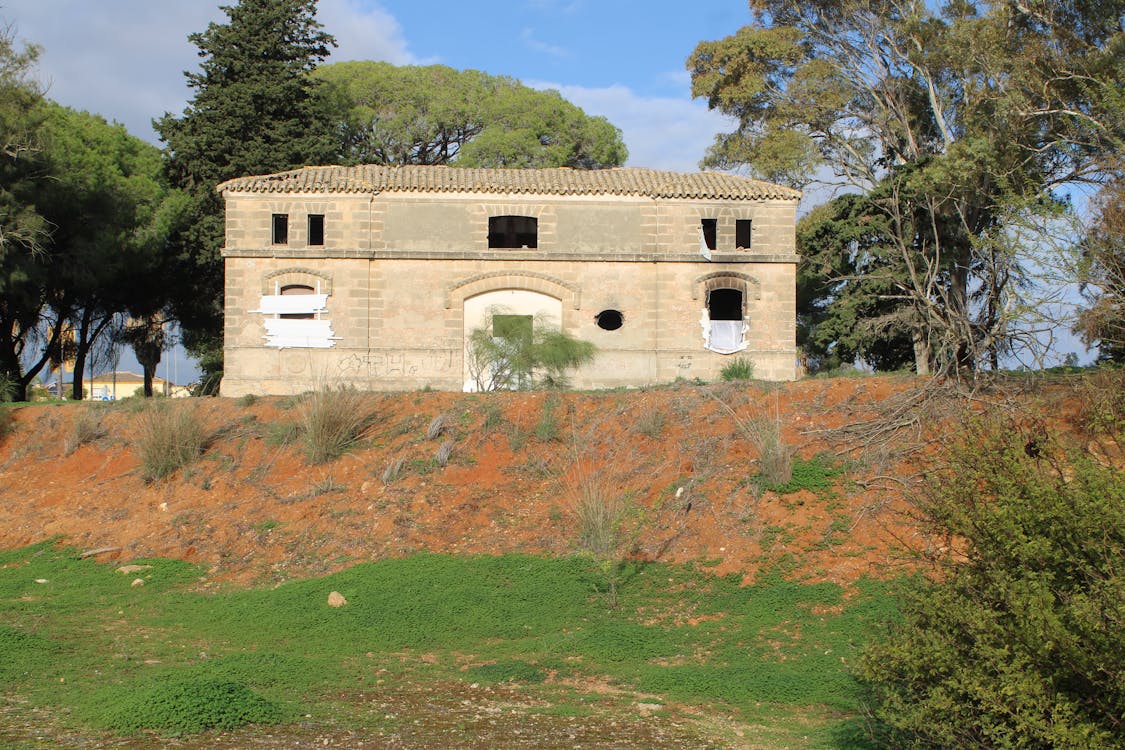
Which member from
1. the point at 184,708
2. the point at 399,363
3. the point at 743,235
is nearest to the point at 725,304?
the point at 743,235

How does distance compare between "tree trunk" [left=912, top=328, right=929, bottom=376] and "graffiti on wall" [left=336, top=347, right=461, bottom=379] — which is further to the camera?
"graffiti on wall" [left=336, top=347, right=461, bottom=379]

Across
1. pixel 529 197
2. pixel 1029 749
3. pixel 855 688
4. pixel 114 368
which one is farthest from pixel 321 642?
pixel 114 368

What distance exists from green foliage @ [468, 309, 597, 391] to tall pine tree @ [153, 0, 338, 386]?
33.1 ft

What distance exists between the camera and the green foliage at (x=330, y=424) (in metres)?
17.7

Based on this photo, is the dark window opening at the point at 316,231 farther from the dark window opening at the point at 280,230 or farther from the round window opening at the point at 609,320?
the round window opening at the point at 609,320

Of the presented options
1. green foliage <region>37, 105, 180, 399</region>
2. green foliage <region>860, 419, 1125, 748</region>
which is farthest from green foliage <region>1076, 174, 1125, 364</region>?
green foliage <region>37, 105, 180, 399</region>

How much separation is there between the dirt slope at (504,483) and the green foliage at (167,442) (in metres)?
0.21

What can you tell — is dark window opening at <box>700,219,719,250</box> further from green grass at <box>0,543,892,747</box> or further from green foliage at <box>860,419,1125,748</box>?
green foliage at <box>860,419,1125,748</box>

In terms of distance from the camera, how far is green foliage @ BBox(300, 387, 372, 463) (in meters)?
17.7

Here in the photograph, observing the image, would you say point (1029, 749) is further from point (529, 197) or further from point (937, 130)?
point (937, 130)

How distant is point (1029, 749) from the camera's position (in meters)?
6.03

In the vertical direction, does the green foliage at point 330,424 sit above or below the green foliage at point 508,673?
above

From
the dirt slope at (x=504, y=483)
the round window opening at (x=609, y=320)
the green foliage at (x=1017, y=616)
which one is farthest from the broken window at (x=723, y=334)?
the green foliage at (x=1017, y=616)

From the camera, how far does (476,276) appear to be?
1044 inches
